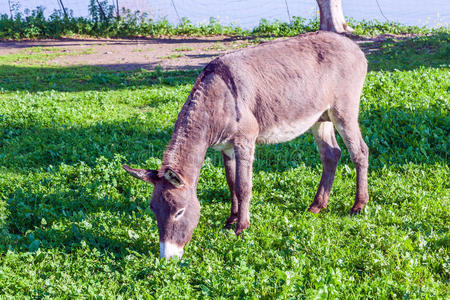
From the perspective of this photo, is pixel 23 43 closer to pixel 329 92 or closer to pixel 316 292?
pixel 329 92

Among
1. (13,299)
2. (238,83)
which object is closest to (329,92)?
(238,83)

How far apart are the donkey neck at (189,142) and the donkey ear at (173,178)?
0.19 m

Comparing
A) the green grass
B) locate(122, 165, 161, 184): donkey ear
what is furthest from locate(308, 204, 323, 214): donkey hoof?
the green grass

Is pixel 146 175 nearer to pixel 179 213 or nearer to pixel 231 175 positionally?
pixel 179 213

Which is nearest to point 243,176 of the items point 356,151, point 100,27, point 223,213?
point 223,213

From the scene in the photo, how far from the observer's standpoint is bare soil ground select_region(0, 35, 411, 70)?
13.8m

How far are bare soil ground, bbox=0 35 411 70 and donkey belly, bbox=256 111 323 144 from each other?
8486 millimetres

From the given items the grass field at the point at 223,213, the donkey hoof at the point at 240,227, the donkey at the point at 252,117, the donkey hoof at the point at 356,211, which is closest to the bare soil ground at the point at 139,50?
the grass field at the point at 223,213

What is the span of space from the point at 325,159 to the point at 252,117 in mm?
1341

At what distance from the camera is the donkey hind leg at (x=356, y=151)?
195 inches

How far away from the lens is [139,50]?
15891 millimetres

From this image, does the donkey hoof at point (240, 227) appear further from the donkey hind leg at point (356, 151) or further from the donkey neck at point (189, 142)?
the donkey hind leg at point (356, 151)

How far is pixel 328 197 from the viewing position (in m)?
5.19

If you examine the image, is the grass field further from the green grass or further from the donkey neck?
the green grass
